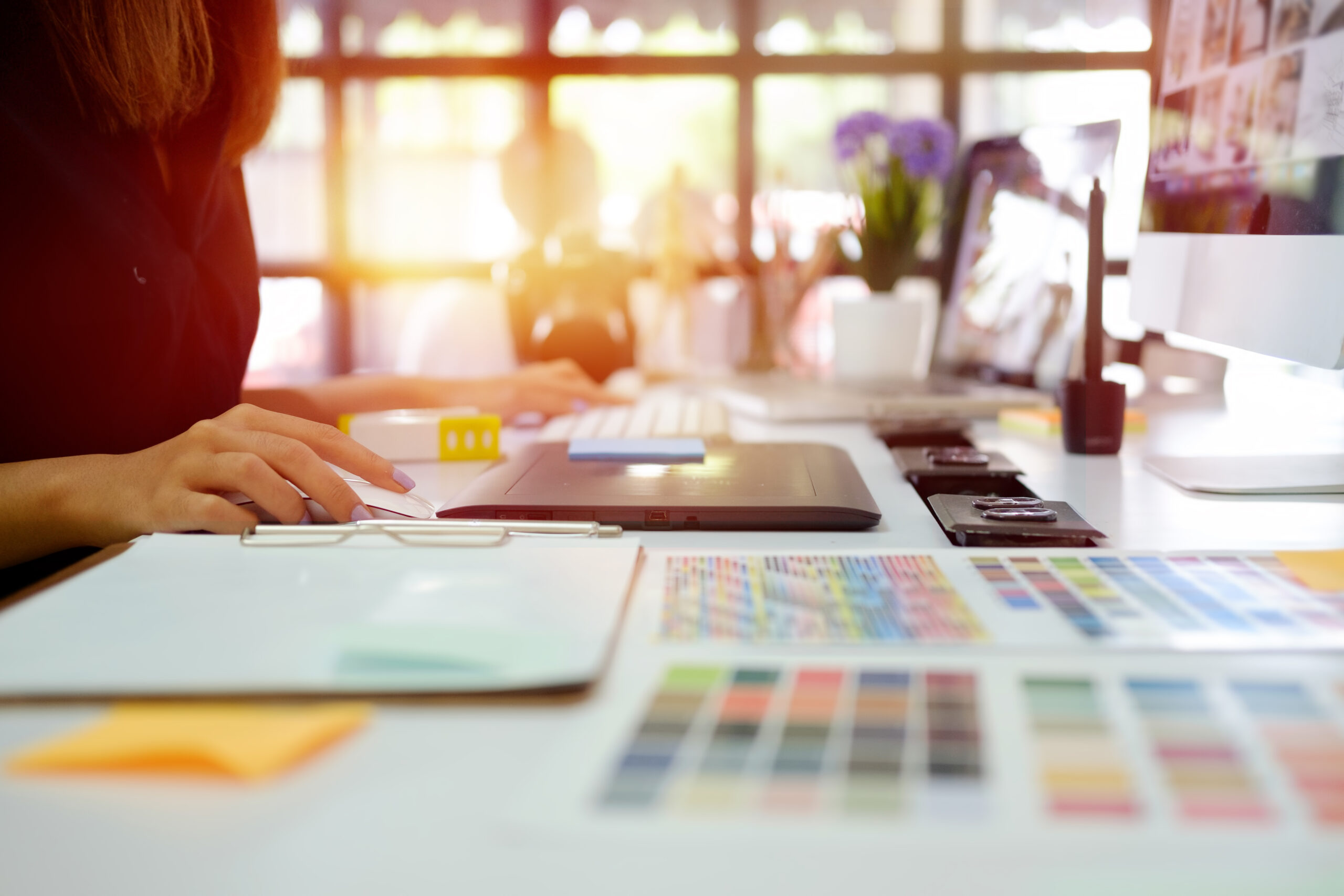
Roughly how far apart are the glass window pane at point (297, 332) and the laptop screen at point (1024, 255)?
9.57 feet

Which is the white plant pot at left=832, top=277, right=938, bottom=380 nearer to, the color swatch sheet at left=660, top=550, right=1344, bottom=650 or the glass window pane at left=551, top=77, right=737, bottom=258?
the color swatch sheet at left=660, top=550, right=1344, bottom=650

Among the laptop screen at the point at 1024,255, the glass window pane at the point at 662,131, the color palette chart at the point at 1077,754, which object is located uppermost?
the glass window pane at the point at 662,131

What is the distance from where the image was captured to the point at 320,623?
423mm

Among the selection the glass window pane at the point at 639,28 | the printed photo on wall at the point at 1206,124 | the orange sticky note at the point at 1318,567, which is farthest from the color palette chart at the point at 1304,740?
the glass window pane at the point at 639,28

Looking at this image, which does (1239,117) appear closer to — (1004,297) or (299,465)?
(1004,297)

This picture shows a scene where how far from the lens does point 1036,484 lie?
0.82 m

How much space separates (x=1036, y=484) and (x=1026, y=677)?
0.46 metres

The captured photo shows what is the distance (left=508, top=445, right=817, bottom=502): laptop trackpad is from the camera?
2.31 feet

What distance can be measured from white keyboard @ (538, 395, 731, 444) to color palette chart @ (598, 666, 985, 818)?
0.56 meters

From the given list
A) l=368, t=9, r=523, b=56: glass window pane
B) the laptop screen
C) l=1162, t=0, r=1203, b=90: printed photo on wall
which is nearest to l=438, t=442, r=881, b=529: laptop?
l=1162, t=0, r=1203, b=90: printed photo on wall

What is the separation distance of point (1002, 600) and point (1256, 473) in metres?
0.46

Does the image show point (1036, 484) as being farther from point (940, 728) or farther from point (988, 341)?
point (988, 341)

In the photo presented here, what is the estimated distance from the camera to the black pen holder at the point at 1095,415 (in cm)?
95

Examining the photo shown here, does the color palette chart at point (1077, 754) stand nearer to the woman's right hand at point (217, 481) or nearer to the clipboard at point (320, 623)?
the clipboard at point (320, 623)
